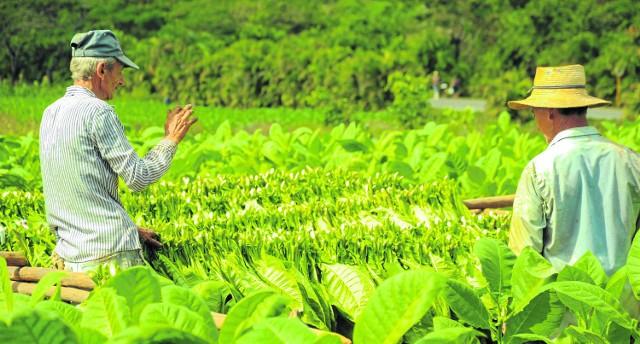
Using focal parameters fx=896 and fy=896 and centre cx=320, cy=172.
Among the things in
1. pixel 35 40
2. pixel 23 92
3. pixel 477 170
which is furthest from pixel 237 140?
pixel 35 40

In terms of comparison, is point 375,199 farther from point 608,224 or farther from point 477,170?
point 608,224

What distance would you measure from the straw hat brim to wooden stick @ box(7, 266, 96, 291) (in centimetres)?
193

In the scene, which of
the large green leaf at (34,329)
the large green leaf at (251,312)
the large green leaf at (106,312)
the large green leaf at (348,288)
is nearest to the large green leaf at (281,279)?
the large green leaf at (348,288)

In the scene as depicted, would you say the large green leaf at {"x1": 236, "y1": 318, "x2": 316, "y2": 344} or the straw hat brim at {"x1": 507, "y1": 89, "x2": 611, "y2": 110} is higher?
the straw hat brim at {"x1": 507, "y1": 89, "x2": 611, "y2": 110}

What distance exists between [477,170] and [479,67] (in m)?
29.2

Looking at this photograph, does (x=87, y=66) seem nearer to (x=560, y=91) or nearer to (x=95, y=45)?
(x=95, y=45)

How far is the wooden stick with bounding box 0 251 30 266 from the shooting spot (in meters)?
4.07

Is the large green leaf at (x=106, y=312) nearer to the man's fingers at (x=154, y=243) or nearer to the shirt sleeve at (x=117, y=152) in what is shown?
the shirt sleeve at (x=117, y=152)

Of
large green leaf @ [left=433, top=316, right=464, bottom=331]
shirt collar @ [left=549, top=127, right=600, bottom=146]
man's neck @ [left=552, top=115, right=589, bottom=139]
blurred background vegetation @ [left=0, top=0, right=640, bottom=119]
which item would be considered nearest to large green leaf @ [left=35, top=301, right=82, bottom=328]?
large green leaf @ [left=433, top=316, right=464, bottom=331]

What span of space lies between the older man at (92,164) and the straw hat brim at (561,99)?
1.53 m

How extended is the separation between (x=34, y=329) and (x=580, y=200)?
2349 millimetres

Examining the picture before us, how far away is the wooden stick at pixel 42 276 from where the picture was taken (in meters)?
3.57

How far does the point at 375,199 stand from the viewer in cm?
561

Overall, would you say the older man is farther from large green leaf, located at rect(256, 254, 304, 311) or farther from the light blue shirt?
the light blue shirt
